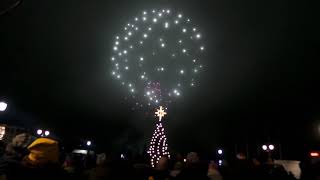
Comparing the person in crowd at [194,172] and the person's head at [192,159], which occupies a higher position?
the person's head at [192,159]

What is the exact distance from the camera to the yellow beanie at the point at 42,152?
13.0ft

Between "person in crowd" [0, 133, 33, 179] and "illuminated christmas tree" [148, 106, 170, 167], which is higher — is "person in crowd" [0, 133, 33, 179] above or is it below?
below

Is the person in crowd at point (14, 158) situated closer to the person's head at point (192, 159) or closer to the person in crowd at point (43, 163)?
the person in crowd at point (43, 163)

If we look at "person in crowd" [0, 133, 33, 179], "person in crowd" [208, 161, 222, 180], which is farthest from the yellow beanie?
"person in crowd" [208, 161, 222, 180]

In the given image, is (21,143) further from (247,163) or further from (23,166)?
(247,163)

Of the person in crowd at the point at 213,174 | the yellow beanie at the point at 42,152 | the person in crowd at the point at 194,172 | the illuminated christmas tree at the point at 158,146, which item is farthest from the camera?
the illuminated christmas tree at the point at 158,146

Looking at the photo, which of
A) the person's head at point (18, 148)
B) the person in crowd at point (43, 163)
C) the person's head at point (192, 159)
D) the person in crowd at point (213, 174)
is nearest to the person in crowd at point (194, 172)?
the person's head at point (192, 159)

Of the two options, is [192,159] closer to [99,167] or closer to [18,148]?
[99,167]

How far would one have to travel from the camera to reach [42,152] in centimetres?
399

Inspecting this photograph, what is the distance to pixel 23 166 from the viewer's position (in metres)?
3.87

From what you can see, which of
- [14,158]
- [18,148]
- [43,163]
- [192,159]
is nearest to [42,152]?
[43,163]

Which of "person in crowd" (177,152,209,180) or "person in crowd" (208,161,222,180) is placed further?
"person in crowd" (208,161,222,180)

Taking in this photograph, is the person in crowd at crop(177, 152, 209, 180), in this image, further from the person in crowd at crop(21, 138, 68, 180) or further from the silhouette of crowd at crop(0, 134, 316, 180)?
the person in crowd at crop(21, 138, 68, 180)

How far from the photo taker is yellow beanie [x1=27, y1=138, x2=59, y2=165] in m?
3.97
